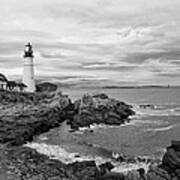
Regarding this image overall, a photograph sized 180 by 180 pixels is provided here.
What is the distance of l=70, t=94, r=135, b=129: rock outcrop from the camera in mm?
37912

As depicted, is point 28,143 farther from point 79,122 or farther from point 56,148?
point 79,122

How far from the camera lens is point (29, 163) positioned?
16781mm

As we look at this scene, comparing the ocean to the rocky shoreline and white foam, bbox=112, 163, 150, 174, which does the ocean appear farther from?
the rocky shoreline

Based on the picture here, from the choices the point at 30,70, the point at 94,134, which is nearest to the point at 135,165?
the point at 94,134

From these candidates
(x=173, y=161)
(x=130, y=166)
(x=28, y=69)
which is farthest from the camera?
(x=28, y=69)

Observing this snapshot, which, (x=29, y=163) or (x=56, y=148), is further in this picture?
(x=56, y=148)

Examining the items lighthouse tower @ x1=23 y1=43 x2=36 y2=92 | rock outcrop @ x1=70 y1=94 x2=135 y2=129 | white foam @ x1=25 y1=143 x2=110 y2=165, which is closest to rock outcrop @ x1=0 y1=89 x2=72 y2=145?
white foam @ x1=25 y1=143 x2=110 y2=165

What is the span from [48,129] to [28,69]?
46.0ft

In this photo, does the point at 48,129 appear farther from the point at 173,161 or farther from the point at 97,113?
the point at 173,161

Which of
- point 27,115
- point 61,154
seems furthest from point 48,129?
point 61,154

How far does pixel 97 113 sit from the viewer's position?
39.8m

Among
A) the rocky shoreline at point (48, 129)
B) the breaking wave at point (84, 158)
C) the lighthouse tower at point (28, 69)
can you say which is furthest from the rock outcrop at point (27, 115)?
the lighthouse tower at point (28, 69)

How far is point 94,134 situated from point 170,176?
15443 mm

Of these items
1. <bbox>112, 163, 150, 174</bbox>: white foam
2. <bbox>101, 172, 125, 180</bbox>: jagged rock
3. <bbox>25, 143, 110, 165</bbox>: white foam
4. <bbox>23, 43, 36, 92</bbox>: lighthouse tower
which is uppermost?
<bbox>23, 43, 36, 92</bbox>: lighthouse tower
